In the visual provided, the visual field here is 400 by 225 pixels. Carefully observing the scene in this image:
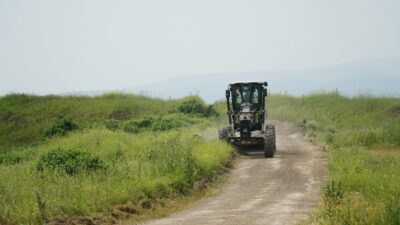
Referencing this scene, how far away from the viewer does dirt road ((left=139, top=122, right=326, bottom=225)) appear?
13.3 meters

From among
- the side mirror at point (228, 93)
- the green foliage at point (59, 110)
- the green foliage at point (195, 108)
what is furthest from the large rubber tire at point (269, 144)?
the green foliage at point (59, 110)

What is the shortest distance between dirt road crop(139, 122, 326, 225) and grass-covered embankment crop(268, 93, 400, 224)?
761 mm

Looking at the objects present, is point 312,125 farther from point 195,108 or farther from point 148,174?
point 148,174

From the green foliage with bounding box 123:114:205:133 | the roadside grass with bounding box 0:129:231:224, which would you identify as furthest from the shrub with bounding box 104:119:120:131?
the roadside grass with bounding box 0:129:231:224

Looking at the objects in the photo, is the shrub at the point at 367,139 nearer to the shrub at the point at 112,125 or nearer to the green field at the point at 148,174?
the green field at the point at 148,174

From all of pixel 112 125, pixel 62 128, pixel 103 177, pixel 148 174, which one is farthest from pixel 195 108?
pixel 103 177

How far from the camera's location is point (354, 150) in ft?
81.1

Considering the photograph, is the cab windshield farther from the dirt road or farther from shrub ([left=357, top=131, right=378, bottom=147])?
shrub ([left=357, top=131, right=378, bottom=147])

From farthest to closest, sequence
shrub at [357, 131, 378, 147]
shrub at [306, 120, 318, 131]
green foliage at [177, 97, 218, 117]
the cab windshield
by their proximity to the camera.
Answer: green foliage at [177, 97, 218, 117] < shrub at [306, 120, 318, 131] < shrub at [357, 131, 378, 147] < the cab windshield

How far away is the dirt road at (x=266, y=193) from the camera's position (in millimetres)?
13297

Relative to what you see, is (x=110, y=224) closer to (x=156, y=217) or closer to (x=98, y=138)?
(x=156, y=217)

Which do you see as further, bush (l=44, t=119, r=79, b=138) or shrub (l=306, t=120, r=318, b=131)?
shrub (l=306, t=120, r=318, b=131)

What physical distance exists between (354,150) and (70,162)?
13393mm

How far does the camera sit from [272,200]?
15.8 meters
